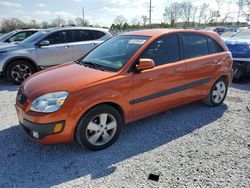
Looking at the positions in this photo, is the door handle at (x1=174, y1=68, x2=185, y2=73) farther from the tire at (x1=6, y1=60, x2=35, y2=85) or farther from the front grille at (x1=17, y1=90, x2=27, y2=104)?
the tire at (x1=6, y1=60, x2=35, y2=85)

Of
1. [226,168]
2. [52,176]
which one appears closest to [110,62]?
[52,176]

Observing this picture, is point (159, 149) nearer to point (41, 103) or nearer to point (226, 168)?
point (226, 168)

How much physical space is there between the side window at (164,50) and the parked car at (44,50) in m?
4.17

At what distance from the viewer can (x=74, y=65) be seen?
3.76 meters

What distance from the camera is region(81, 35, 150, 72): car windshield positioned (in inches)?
133

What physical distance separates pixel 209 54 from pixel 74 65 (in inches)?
99.5

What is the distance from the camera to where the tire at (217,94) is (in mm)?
4537

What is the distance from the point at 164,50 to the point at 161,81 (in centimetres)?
56

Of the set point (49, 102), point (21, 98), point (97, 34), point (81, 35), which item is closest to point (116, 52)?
point (49, 102)

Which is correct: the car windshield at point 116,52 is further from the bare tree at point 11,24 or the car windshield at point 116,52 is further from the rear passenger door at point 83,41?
the bare tree at point 11,24

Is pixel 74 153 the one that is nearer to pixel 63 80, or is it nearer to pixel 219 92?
pixel 63 80

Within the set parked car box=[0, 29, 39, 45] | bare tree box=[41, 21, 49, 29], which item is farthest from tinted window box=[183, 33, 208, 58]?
bare tree box=[41, 21, 49, 29]

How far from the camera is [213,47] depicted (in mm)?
4430

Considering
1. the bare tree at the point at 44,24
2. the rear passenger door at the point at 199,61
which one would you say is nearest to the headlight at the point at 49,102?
the rear passenger door at the point at 199,61
